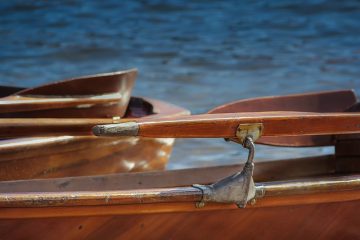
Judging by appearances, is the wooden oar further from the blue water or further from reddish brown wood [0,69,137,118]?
the blue water

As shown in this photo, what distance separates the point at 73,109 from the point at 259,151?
1.73 m

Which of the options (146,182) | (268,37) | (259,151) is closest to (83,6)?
Result: (268,37)

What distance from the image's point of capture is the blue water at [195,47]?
7156 millimetres

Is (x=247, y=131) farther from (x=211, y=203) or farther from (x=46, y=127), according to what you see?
(x=46, y=127)

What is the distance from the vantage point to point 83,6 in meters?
11.8

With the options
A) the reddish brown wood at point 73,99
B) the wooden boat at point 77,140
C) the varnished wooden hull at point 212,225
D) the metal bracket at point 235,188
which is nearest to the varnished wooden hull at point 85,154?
the wooden boat at point 77,140

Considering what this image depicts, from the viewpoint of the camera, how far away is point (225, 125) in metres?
2.48

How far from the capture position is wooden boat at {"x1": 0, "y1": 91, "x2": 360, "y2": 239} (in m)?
2.36

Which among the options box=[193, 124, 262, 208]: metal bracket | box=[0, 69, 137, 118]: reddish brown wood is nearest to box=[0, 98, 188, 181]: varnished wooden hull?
box=[0, 69, 137, 118]: reddish brown wood

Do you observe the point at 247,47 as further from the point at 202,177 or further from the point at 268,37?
the point at 202,177

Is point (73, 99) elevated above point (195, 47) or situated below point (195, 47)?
above

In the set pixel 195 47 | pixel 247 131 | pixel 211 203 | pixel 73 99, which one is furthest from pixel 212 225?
pixel 195 47

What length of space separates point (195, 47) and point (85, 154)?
5772mm

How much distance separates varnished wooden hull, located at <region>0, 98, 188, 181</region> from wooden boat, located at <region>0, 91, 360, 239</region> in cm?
42
